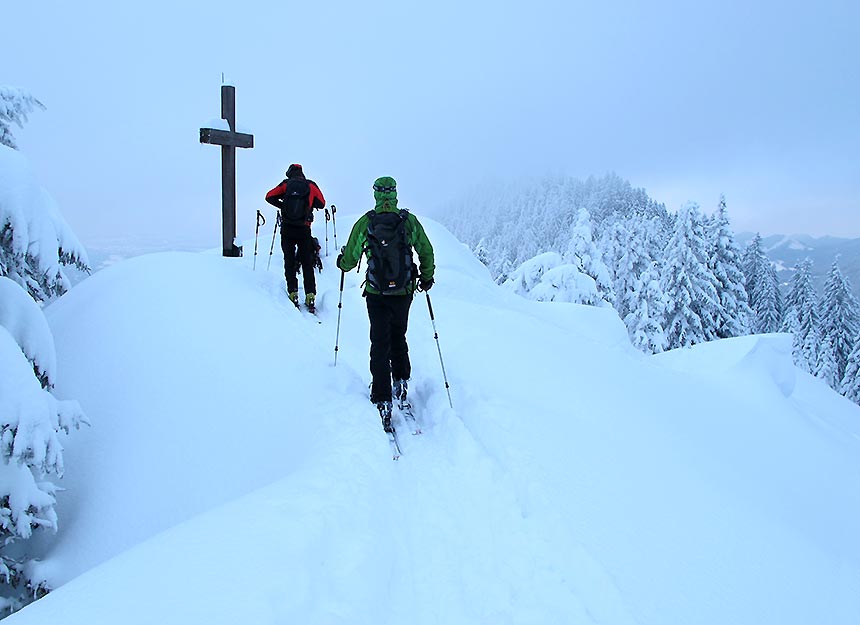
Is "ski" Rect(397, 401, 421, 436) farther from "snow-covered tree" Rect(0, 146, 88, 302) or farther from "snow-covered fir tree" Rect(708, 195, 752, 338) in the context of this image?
"snow-covered fir tree" Rect(708, 195, 752, 338)

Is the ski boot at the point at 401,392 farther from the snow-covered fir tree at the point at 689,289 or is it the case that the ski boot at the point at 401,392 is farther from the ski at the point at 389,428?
the snow-covered fir tree at the point at 689,289

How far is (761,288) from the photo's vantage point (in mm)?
44844

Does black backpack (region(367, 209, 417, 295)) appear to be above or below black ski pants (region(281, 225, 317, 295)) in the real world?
above

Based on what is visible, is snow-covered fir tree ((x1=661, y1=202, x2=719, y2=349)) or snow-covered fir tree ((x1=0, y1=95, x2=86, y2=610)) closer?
snow-covered fir tree ((x1=0, y1=95, x2=86, y2=610))

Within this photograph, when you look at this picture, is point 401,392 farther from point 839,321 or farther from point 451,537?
point 839,321

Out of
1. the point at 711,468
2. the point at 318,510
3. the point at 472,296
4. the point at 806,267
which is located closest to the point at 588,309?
the point at 472,296

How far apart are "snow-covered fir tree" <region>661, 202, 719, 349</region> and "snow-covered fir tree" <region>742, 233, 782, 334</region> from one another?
61.0 feet

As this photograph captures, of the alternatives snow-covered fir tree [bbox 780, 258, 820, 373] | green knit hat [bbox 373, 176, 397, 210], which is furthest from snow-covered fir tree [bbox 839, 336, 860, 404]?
green knit hat [bbox 373, 176, 397, 210]

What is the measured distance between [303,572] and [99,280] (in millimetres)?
7637

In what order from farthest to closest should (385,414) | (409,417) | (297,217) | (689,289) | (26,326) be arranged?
1. (689,289)
2. (297,217)
3. (409,417)
4. (385,414)
5. (26,326)

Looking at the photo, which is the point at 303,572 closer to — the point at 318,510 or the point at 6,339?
the point at 318,510

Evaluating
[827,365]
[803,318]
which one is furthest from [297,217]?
[803,318]

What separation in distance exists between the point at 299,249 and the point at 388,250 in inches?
151

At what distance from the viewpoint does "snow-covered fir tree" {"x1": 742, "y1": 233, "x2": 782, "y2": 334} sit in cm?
4338
